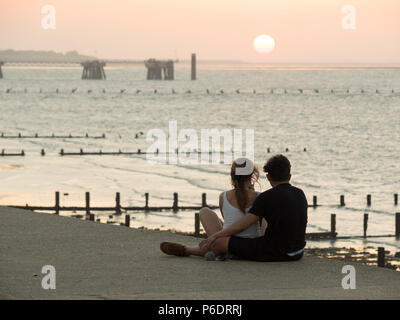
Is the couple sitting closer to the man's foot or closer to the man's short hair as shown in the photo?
the man's short hair

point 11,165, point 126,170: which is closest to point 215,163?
point 126,170

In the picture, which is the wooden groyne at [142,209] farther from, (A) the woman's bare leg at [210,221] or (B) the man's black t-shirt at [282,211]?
(B) the man's black t-shirt at [282,211]

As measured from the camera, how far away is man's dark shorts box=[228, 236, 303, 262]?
10.4m

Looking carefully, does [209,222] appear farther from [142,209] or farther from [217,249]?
[142,209]

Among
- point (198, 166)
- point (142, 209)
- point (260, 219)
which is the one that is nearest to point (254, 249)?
point (260, 219)

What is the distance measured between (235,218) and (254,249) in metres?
0.46

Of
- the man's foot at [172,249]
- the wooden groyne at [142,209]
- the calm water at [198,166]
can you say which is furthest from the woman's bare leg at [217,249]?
the calm water at [198,166]

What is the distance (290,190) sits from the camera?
10.2 m

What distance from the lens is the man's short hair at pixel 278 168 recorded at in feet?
32.7

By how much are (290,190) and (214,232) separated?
1.22m

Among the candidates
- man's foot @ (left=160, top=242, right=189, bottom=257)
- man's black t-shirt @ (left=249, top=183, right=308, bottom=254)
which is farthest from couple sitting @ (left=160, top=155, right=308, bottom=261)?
man's foot @ (left=160, top=242, right=189, bottom=257)

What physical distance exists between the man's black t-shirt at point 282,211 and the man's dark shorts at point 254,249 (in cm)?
20

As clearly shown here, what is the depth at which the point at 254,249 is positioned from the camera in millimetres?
10492

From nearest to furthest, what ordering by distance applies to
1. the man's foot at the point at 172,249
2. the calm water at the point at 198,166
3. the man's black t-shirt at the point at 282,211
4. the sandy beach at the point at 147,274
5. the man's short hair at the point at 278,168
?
1. the sandy beach at the point at 147,274
2. the man's short hair at the point at 278,168
3. the man's black t-shirt at the point at 282,211
4. the man's foot at the point at 172,249
5. the calm water at the point at 198,166
